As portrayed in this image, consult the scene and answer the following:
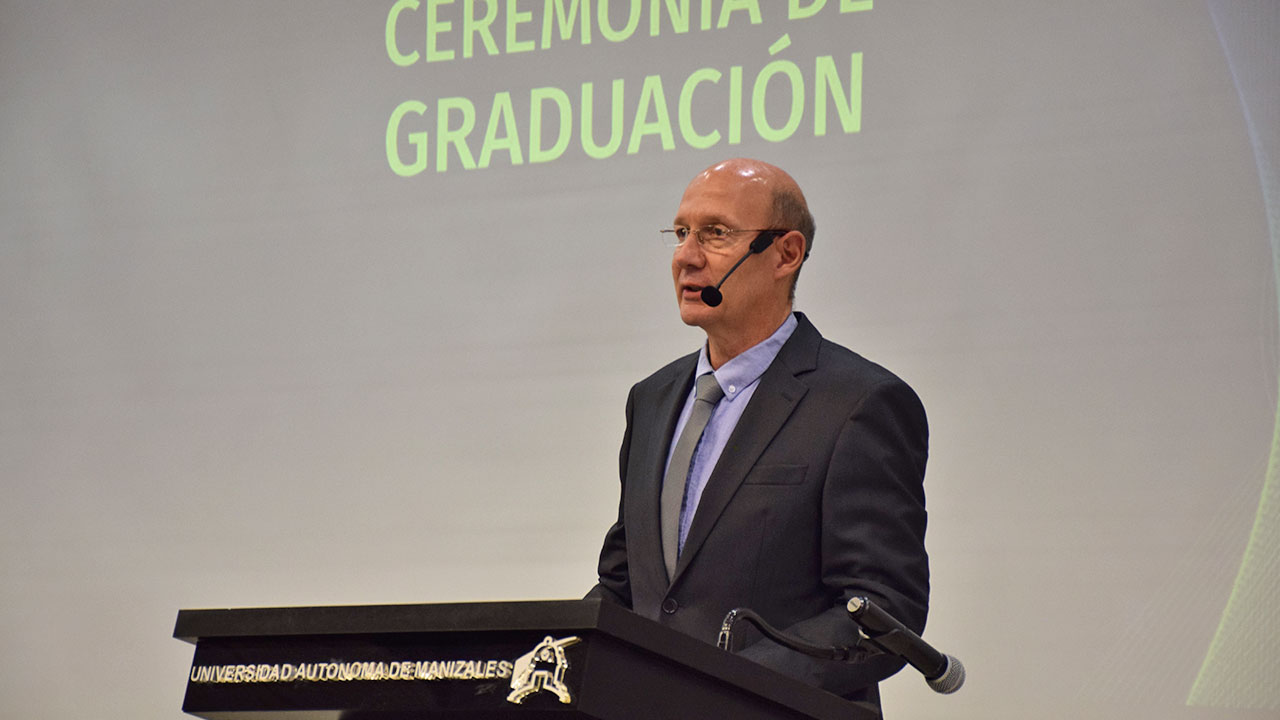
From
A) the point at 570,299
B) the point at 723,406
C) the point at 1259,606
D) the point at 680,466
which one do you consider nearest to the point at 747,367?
the point at 723,406

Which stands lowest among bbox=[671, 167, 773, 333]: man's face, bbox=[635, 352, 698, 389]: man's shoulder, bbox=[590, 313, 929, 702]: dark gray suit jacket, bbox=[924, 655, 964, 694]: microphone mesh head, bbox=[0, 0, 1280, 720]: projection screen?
bbox=[924, 655, 964, 694]: microphone mesh head

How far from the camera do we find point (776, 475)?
6.63 feet

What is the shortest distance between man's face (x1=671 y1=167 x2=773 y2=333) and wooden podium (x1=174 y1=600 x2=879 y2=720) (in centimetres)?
84

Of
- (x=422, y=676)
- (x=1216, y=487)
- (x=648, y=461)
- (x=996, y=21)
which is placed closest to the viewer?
(x=422, y=676)

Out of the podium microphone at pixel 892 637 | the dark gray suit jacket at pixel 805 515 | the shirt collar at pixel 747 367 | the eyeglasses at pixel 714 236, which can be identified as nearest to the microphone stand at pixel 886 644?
the podium microphone at pixel 892 637

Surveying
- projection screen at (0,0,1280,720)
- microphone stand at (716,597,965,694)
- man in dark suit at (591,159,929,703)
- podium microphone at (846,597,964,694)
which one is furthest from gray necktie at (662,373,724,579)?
projection screen at (0,0,1280,720)

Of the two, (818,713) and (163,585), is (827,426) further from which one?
(163,585)

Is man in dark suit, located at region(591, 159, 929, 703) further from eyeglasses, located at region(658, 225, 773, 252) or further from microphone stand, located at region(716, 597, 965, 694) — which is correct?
microphone stand, located at region(716, 597, 965, 694)

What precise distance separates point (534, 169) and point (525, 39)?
0.37 meters

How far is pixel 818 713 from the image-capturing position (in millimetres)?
1407

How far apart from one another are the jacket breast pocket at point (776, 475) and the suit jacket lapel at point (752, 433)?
0.04ft

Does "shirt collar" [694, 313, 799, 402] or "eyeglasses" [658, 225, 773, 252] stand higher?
"eyeglasses" [658, 225, 773, 252]

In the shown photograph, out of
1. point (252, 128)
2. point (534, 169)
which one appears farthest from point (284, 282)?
point (534, 169)

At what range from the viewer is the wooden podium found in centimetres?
128
